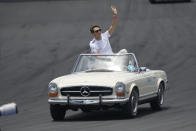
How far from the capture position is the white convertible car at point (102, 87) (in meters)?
14.1

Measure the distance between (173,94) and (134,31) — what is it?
10778mm

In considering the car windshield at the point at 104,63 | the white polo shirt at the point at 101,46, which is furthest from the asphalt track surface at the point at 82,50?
the white polo shirt at the point at 101,46

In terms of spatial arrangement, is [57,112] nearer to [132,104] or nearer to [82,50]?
[132,104]

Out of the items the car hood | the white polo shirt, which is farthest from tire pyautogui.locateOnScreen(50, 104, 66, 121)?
the white polo shirt

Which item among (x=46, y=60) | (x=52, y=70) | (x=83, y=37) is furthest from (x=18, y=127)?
(x=83, y=37)

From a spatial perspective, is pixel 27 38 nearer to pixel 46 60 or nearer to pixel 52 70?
pixel 46 60

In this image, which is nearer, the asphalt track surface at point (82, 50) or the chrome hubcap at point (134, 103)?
the asphalt track surface at point (82, 50)

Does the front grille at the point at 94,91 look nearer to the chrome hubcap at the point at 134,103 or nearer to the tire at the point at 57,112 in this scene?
the tire at the point at 57,112

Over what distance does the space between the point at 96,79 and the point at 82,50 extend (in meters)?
13.1

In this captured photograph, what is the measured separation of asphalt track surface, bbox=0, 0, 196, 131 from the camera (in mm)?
14420

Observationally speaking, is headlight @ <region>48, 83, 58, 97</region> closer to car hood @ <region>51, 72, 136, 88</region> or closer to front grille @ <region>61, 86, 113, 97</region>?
car hood @ <region>51, 72, 136, 88</region>

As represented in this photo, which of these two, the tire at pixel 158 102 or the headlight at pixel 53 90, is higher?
the headlight at pixel 53 90

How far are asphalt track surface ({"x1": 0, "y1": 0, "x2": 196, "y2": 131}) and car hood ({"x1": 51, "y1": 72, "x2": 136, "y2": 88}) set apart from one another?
71 cm

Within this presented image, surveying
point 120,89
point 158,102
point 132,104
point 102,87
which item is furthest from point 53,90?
point 158,102
